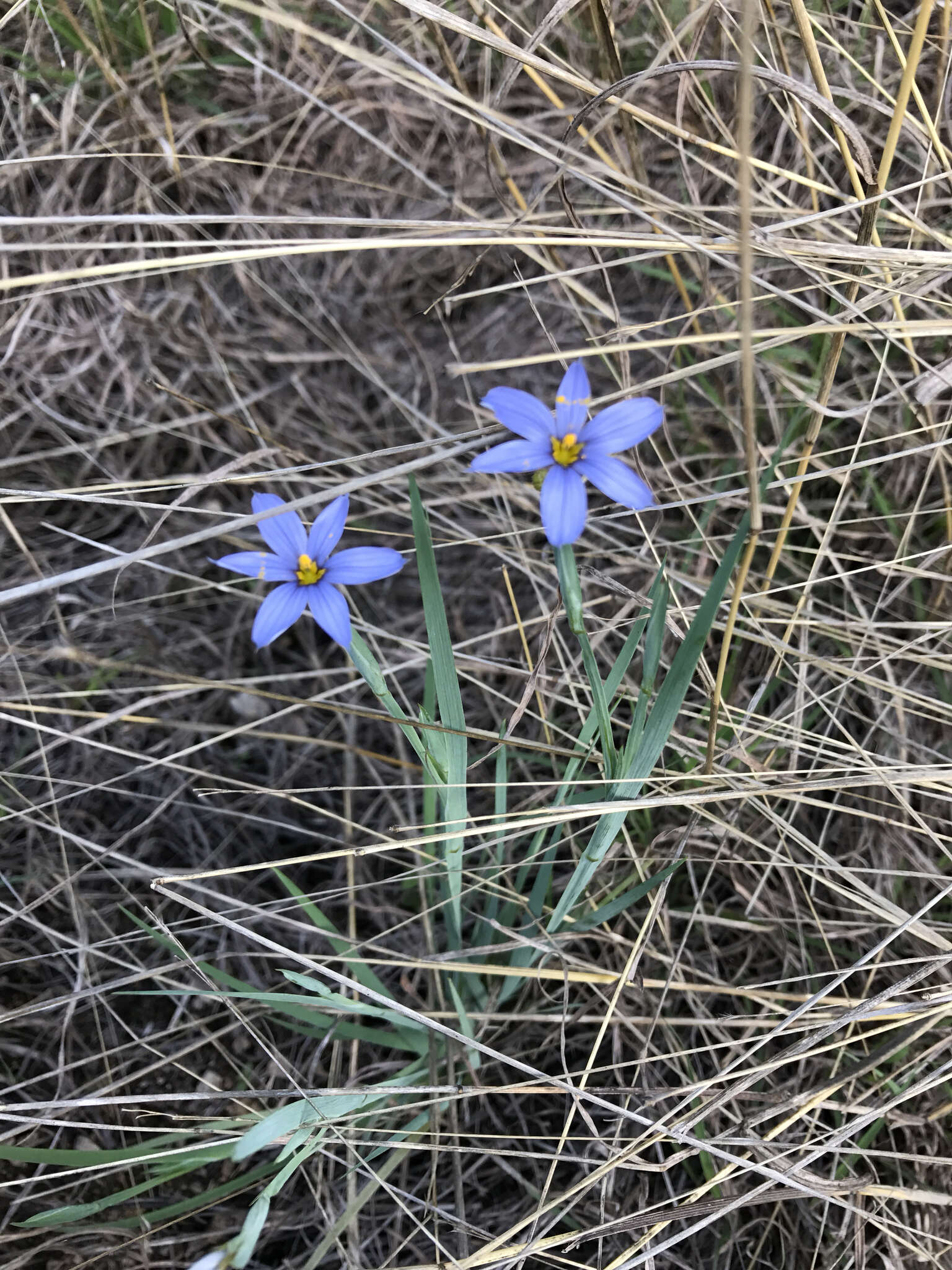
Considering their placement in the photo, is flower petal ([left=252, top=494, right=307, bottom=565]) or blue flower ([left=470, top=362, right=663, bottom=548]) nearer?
blue flower ([left=470, top=362, right=663, bottom=548])

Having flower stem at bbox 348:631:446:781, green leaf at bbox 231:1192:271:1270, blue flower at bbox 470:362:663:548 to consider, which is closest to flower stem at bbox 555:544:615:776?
blue flower at bbox 470:362:663:548

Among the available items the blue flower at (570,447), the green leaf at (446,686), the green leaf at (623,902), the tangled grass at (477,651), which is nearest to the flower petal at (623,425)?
the blue flower at (570,447)

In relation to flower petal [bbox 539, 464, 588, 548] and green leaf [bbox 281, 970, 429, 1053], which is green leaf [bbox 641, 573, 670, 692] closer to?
flower petal [bbox 539, 464, 588, 548]

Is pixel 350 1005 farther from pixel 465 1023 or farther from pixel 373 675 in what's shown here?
pixel 373 675

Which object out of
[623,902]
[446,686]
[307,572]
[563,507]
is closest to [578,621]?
[563,507]

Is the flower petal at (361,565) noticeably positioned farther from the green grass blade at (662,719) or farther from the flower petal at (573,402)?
the green grass blade at (662,719)

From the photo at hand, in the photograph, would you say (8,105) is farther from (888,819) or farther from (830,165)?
(888,819)

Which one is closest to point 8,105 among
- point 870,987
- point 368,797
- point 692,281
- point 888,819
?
point 692,281

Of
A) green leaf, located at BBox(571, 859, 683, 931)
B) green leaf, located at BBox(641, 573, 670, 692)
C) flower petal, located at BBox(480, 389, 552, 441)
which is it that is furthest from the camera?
green leaf, located at BBox(571, 859, 683, 931)
